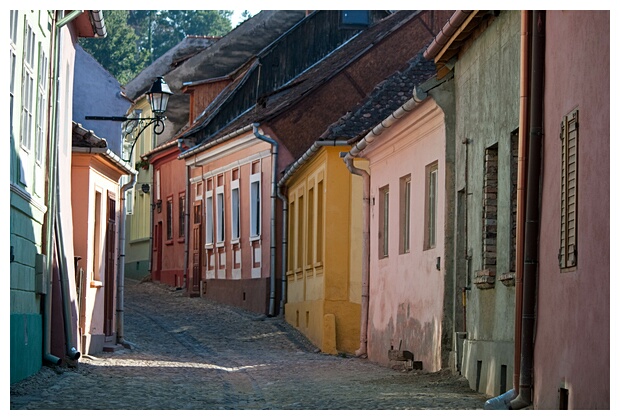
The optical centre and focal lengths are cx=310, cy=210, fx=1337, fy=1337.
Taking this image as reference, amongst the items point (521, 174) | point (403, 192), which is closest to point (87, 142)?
point (403, 192)

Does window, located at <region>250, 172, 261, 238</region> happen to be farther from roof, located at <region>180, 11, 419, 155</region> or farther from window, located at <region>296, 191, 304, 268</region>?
window, located at <region>296, 191, 304, 268</region>

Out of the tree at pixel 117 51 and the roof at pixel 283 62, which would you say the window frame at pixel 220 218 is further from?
the tree at pixel 117 51

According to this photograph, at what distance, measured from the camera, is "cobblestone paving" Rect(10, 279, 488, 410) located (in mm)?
13016

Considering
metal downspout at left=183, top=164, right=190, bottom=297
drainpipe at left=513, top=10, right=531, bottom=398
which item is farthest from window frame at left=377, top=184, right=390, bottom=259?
metal downspout at left=183, top=164, right=190, bottom=297

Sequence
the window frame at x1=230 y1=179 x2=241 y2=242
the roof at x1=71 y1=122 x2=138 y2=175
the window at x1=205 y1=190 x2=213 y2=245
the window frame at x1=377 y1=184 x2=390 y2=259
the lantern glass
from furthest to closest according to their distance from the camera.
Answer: the window at x1=205 y1=190 x2=213 y2=245 → the window frame at x1=230 y1=179 x2=241 y2=242 → the window frame at x1=377 y1=184 x2=390 y2=259 → the lantern glass → the roof at x1=71 y1=122 x2=138 y2=175

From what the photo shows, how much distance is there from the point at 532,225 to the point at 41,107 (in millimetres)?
7074

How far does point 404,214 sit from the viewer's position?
20.4 metres

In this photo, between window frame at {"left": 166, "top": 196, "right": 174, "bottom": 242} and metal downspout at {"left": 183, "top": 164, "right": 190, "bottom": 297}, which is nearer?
metal downspout at {"left": 183, "top": 164, "right": 190, "bottom": 297}

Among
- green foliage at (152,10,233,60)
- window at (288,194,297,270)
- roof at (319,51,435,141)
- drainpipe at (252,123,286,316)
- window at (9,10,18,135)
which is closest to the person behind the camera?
window at (9,10,18,135)

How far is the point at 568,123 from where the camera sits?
1112cm

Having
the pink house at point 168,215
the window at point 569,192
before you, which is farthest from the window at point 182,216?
the window at point 569,192

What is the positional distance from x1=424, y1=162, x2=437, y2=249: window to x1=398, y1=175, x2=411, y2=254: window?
1.57m

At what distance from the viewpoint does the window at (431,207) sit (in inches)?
718

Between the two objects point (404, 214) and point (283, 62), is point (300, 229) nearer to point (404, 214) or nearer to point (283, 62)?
point (283, 62)
